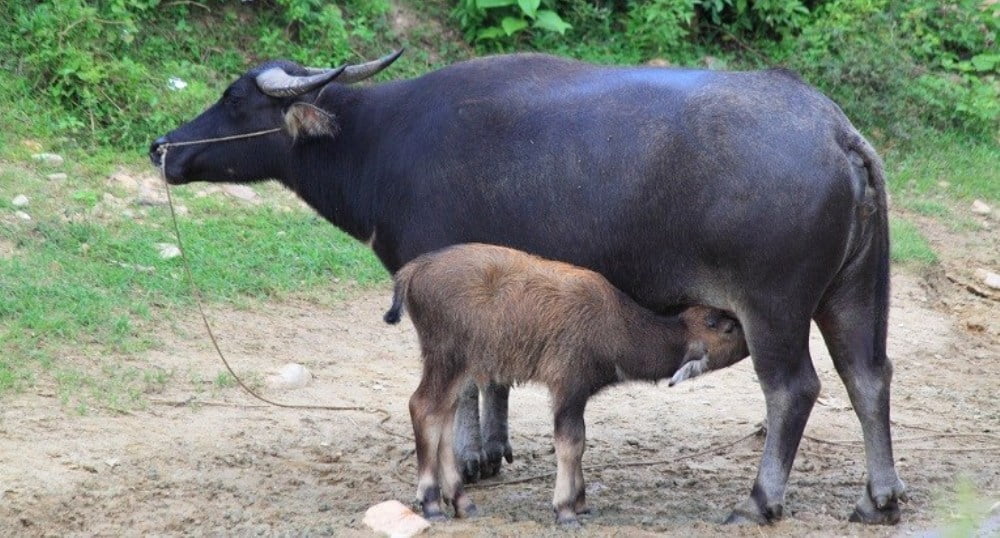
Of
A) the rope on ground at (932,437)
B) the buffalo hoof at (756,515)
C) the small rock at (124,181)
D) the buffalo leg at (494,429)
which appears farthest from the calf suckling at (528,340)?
the small rock at (124,181)

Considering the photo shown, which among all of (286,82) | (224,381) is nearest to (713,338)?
(286,82)

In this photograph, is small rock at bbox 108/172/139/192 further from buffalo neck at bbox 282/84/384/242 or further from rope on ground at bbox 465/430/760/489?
rope on ground at bbox 465/430/760/489

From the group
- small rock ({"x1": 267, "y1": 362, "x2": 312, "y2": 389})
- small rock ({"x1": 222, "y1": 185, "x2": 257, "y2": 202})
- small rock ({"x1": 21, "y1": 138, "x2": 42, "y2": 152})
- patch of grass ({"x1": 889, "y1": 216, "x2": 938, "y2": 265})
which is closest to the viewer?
small rock ({"x1": 267, "y1": 362, "x2": 312, "y2": 389})

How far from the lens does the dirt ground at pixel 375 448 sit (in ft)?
20.1

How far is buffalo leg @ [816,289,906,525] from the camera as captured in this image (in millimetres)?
6266

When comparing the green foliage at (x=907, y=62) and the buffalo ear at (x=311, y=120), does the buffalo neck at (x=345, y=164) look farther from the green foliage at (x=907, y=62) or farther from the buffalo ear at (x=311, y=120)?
the green foliage at (x=907, y=62)

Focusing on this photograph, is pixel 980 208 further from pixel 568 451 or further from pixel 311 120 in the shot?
pixel 568 451

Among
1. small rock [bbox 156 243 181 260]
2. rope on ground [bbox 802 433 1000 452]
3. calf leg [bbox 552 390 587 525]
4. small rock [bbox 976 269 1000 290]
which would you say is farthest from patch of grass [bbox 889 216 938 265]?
calf leg [bbox 552 390 587 525]

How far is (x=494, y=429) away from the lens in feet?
23.3

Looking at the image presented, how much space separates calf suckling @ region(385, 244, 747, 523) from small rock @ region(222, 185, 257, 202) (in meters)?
4.96

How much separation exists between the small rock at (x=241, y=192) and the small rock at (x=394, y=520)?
209 inches

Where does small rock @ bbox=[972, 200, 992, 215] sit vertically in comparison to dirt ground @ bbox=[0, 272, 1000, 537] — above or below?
below

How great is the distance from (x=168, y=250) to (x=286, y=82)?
286 centimetres

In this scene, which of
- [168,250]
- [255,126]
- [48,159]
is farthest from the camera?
[48,159]
